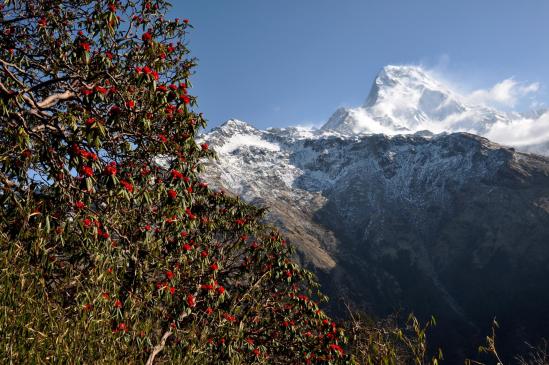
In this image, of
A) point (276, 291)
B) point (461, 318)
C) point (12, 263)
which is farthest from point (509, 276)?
point (12, 263)

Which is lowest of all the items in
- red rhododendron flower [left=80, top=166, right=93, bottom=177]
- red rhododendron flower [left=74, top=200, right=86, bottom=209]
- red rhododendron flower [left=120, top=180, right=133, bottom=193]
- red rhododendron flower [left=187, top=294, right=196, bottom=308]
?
red rhododendron flower [left=187, top=294, right=196, bottom=308]

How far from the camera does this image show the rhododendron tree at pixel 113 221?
5926mm

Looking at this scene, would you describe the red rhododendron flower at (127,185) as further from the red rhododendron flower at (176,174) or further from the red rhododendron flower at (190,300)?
the red rhododendron flower at (190,300)

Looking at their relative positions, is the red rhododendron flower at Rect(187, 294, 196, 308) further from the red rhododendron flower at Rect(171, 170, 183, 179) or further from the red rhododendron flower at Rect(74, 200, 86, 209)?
the red rhododendron flower at Rect(74, 200, 86, 209)

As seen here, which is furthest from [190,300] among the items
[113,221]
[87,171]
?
[87,171]

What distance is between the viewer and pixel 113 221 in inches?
359

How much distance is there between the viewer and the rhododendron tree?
593cm

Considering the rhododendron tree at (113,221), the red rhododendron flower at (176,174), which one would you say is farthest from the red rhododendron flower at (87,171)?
the red rhododendron flower at (176,174)

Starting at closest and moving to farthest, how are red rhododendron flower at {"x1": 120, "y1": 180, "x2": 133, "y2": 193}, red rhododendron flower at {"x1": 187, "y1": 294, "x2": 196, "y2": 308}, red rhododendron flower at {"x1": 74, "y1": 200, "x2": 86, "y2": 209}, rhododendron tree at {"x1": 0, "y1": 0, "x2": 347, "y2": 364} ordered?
rhododendron tree at {"x1": 0, "y1": 0, "x2": 347, "y2": 364} < red rhododendron flower at {"x1": 74, "y1": 200, "x2": 86, "y2": 209} < red rhododendron flower at {"x1": 120, "y1": 180, "x2": 133, "y2": 193} < red rhododendron flower at {"x1": 187, "y1": 294, "x2": 196, "y2": 308}

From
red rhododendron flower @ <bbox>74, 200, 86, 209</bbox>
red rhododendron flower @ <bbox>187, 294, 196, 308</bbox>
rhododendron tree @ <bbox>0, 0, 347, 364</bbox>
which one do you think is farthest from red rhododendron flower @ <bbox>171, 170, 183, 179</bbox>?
red rhododendron flower @ <bbox>187, 294, 196, 308</bbox>

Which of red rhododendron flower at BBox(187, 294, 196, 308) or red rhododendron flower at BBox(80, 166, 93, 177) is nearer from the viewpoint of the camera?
red rhododendron flower at BBox(80, 166, 93, 177)

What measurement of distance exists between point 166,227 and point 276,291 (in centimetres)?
651

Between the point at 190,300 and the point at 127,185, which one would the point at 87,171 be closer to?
the point at 127,185

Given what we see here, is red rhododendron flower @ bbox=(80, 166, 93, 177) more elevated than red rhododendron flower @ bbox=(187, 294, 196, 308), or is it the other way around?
red rhododendron flower @ bbox=(80, 166, 93, 177)
